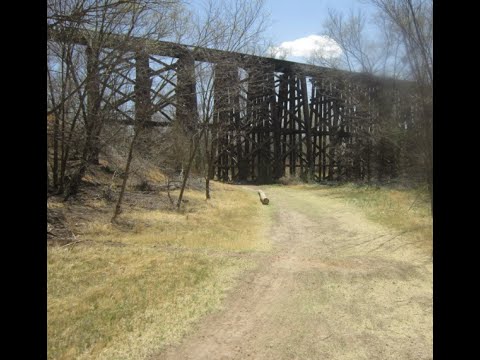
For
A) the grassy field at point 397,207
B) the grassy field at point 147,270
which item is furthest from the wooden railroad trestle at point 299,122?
the grassy field at point 147,270

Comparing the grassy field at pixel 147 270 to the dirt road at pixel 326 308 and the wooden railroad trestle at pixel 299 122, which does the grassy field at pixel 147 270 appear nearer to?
the dirt road at pixel 326 308

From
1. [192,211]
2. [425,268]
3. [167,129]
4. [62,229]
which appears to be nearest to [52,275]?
[62,229]

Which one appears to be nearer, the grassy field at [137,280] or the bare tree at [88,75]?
the grassy field at [137,280]

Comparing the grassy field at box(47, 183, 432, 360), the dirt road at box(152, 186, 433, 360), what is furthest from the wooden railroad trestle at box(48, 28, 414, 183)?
the dirt road at box(152, 186, 433, 360)

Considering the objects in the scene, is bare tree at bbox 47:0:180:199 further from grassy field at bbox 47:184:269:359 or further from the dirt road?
the dirt road

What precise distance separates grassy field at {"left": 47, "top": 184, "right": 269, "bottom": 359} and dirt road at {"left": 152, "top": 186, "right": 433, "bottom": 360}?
1.07 ft

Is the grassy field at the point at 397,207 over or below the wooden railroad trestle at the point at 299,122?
below

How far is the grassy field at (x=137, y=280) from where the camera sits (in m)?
3.89

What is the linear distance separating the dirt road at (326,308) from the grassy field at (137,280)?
0.33 m

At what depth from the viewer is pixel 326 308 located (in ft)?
15.8

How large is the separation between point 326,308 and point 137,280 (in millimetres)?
2410

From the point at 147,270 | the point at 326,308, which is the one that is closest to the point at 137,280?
the point at 147,270

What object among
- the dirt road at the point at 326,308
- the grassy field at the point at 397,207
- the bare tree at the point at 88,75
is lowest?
the dirt road at the point at 326,308

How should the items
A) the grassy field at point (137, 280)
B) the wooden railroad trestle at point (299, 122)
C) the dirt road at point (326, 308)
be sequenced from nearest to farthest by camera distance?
1. the dirt road at point (326, 308)
2. the grassy field at point (137, 280)
3. the wooden railroad trestle at point (299, 122)
